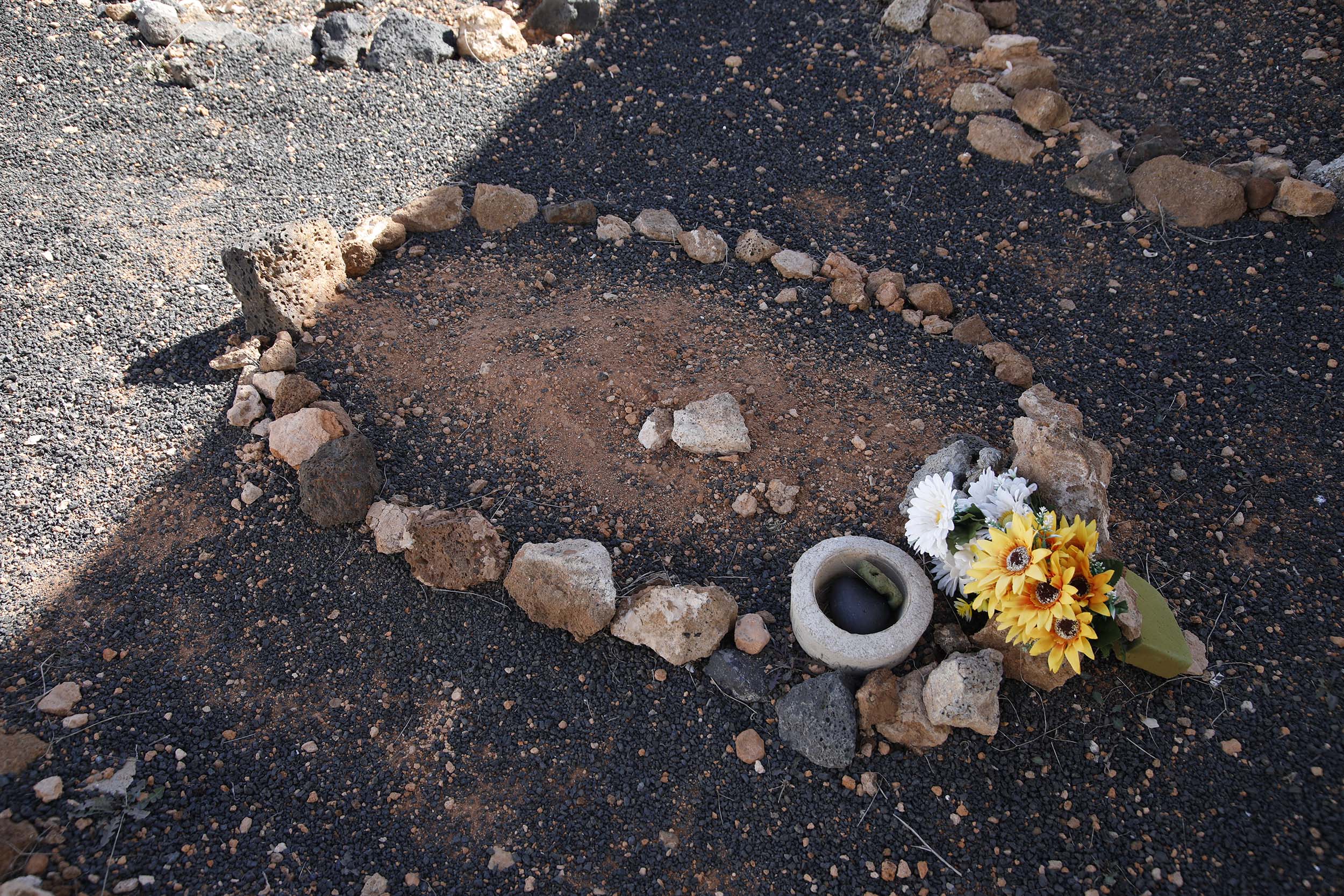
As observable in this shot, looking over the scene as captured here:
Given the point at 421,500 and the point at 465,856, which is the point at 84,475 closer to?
the point at 421,500

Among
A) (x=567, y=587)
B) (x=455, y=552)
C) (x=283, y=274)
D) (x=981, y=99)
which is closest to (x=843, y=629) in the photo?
(x=567, y=587)

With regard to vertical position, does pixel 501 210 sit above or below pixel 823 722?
above

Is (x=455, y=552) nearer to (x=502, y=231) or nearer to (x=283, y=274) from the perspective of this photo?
(x=283, y=274)

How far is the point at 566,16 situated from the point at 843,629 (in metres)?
5.05

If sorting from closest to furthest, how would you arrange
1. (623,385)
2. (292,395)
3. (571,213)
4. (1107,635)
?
1. (1107,635)
2. (292,395)
3. (623,385)
4. (571,213)

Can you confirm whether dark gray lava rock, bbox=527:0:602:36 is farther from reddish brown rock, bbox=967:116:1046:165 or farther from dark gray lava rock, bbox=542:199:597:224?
reddish brown rock, bbox=967:116:1046:165

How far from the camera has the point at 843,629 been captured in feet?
9.33

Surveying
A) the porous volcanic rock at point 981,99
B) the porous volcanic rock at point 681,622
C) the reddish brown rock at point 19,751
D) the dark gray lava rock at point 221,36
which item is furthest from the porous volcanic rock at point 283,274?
the porous volcanic rock at point 981,99

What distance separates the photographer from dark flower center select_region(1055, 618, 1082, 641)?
2.45 m

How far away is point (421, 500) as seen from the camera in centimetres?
349

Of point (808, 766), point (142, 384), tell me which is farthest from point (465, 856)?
point (142, 384)

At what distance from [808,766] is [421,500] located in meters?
1.91

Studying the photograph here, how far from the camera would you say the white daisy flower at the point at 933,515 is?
2.77 meters

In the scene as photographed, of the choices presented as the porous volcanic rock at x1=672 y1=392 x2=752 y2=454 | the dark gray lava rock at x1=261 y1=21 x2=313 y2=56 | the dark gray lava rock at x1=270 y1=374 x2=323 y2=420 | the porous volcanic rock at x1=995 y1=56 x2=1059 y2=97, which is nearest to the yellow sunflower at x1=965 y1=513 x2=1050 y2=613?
the porous volcanic rock at x1=672 y1=392 x2=752 y2=454
